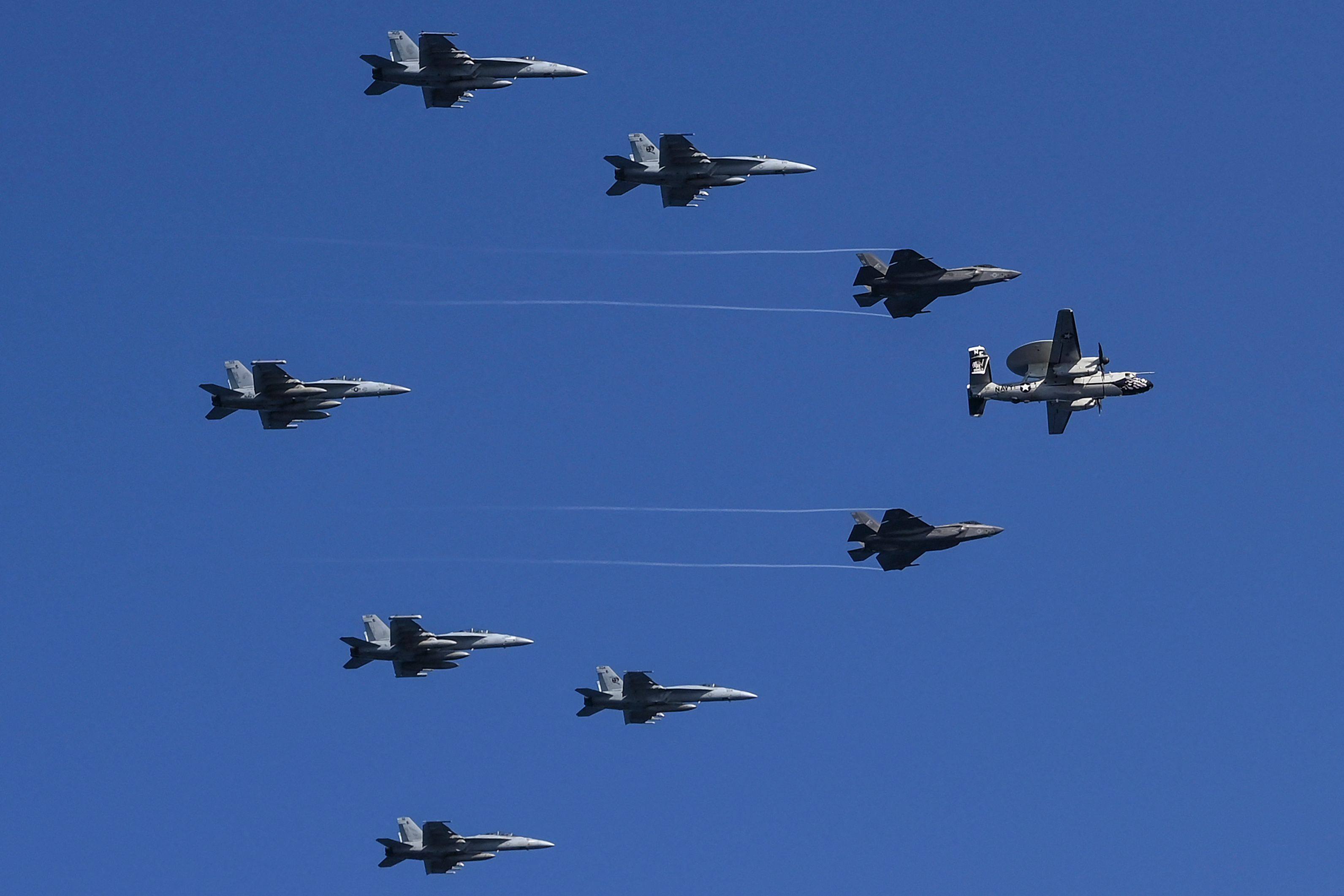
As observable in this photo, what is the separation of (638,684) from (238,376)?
24.4 metres

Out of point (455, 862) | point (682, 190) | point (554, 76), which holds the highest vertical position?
point (554, 76)

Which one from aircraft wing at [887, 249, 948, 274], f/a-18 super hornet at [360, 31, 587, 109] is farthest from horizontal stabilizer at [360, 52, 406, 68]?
aircraft wing at [887, 249, 948, 274]

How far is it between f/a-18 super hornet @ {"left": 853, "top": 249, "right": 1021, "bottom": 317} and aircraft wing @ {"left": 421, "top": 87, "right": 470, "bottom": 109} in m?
20.1

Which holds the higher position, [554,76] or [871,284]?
[554,76]

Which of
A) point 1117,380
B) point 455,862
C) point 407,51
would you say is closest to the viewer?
point 407,51

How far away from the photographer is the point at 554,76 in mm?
87875

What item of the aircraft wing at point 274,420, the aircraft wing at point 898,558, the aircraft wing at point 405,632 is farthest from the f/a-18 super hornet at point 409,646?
the aircraft wing at point 898,558

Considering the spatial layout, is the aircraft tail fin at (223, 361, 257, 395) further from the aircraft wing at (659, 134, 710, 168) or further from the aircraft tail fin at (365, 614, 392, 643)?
the aircraft wing at (659, 134, 710, 168)

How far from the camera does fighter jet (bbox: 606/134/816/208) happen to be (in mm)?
86062

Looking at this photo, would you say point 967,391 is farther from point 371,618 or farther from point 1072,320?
point 371,618

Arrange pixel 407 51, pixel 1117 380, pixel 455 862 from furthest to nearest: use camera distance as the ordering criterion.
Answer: pixel 455 862
pixel 1117 380
pixel 407 51

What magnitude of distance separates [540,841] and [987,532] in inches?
1135

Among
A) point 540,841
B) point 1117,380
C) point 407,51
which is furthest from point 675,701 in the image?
point 407,51

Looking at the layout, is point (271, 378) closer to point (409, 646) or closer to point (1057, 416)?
point (409, 646)
